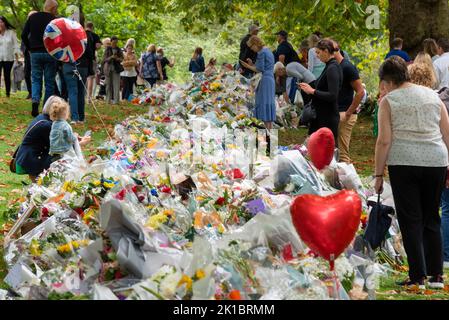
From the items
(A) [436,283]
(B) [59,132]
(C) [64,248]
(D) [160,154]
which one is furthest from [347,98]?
(C) [64,248]

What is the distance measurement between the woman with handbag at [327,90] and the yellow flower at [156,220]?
3.63 m

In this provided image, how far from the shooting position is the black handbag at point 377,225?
7012 millimetres

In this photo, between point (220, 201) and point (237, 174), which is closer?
point (220, 201)

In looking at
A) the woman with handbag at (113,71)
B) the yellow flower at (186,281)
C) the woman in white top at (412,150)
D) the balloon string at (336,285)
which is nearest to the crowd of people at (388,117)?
the woman in white top at (412,150)

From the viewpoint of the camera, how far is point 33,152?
938 cm

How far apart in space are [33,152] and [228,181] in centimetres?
251

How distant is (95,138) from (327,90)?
18.7 ft

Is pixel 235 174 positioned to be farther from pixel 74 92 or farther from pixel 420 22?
pixel 420 22

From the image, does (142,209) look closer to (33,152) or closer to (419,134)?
(419,134)

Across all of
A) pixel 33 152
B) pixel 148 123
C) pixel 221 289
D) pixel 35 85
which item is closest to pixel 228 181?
pixel 33 152

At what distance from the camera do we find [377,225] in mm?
7066

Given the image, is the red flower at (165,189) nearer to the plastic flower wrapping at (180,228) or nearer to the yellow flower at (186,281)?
the plastic flower wrapping at (180,228)

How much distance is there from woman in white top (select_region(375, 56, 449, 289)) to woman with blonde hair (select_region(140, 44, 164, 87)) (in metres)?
17.8

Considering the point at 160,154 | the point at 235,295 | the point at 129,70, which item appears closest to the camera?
the point at 235,295
